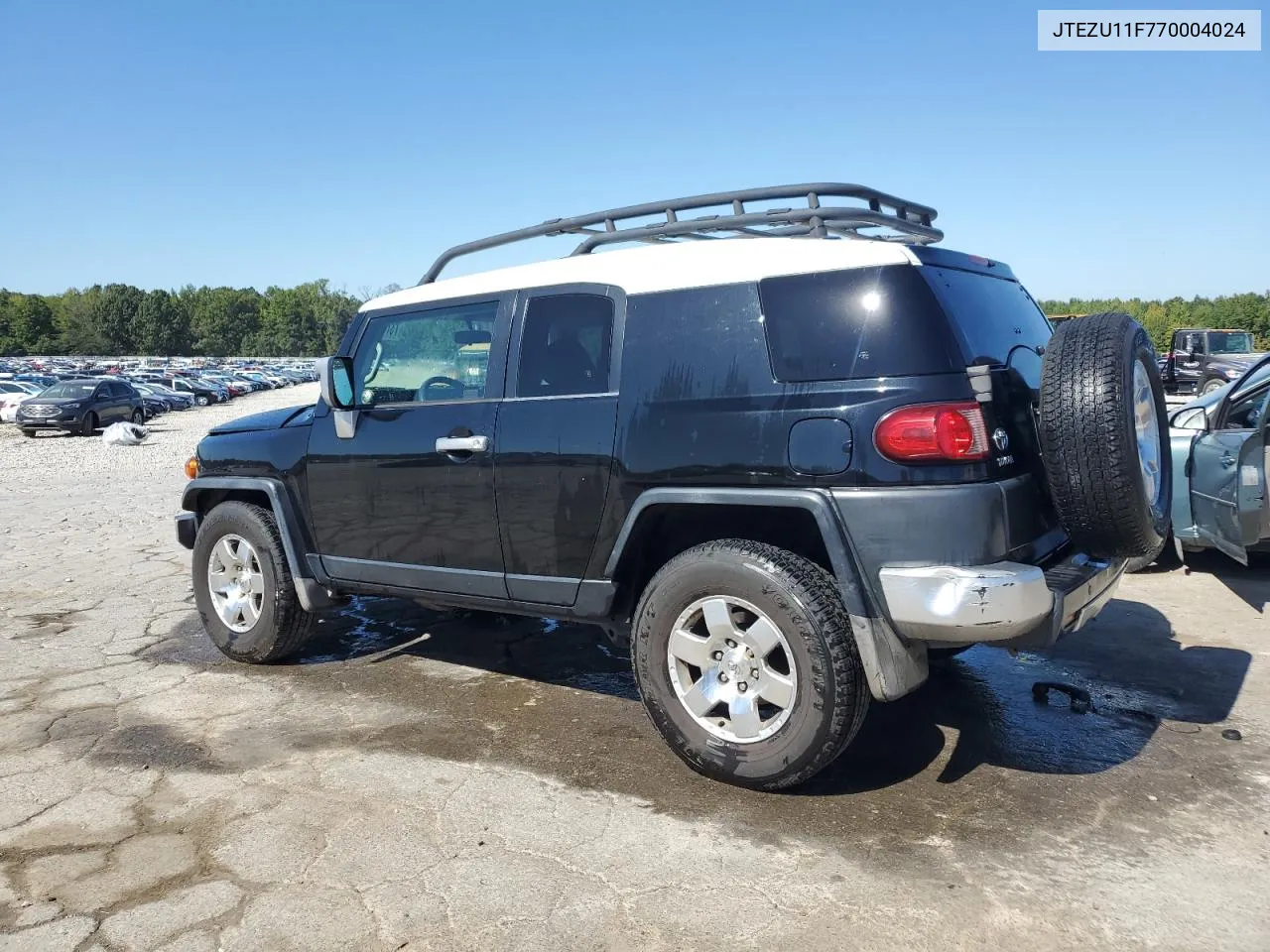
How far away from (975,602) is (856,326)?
1.00 m

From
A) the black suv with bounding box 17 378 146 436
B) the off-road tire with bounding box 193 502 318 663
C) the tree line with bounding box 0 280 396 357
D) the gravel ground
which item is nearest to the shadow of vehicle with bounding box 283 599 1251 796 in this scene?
the off-road tire with bounding box 193 502 318 663

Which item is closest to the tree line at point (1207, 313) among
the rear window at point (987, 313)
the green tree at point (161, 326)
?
the rear window at point (987, 313)

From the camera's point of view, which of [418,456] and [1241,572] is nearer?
[418,456]

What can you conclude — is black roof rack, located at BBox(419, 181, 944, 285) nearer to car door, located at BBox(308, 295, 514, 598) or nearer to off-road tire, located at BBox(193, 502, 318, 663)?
car door, located at BBox(308, 295, 514, 598)

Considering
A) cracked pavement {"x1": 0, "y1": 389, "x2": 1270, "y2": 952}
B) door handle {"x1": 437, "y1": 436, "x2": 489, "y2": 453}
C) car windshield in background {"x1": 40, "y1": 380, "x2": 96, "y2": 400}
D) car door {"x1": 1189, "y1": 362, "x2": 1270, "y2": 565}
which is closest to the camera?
cracked pavement {"x1": 0, "y1": 389, "x2": 1270, "y2": 952}

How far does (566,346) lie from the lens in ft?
13.0

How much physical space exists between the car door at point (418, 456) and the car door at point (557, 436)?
0.10 m

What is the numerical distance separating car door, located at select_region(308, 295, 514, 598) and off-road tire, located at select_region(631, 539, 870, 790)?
2.95 feet

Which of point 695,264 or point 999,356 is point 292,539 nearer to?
point 695,264

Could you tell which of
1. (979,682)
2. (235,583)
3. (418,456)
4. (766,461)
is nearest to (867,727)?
(979,682)

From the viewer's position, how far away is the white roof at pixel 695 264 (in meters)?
3.35

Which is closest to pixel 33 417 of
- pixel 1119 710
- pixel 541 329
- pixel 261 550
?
pixel 261 550

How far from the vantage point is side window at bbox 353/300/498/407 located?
4250mm

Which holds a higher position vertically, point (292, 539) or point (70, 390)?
point (70, 390)
